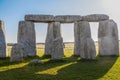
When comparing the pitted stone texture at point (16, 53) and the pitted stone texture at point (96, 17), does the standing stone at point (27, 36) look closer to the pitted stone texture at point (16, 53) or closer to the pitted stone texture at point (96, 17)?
the pitted stone texture at point (96, 17)

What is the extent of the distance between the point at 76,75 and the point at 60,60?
5707 millimetres

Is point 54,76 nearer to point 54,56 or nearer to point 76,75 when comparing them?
point 76,75

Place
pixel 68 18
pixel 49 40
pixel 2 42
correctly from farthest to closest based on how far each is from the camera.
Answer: pixel 68 18
pixel 49 40
pixel 2 42

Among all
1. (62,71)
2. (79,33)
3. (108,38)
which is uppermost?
(79,33)

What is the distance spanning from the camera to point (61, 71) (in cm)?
2055

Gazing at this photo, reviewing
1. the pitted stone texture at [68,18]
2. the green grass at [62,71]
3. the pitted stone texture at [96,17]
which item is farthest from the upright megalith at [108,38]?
the green grass at [62,71]

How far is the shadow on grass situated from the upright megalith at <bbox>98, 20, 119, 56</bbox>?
18.8ft

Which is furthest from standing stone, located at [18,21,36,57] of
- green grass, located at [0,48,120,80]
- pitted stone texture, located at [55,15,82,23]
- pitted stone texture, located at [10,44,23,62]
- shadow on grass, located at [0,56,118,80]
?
shadow on grass, located at [0,56,118,80]

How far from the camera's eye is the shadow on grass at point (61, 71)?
18656mm

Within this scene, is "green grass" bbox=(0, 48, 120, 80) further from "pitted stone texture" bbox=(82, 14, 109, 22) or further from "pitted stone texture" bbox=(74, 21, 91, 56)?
"pitted stone texture" bbox=(82, 14, 109, 22)

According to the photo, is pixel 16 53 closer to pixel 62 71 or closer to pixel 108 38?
pixel 62 71

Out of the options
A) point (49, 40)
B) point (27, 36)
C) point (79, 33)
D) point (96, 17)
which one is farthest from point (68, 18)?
point (27, 36)

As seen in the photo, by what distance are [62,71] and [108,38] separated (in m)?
10.7

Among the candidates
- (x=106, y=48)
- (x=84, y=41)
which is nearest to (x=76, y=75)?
(x=84, y=41)
